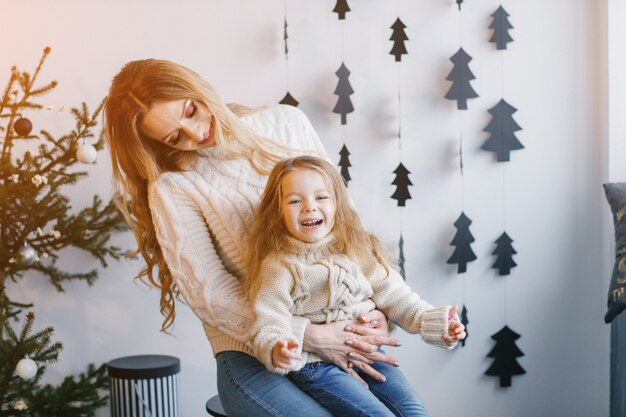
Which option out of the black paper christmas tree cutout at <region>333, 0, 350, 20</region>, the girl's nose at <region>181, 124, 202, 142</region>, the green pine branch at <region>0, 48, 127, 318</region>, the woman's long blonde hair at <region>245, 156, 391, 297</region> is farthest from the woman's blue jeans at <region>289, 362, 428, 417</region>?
the black paper christmas tree cutout at <region>333, 0, 350, 20</region>

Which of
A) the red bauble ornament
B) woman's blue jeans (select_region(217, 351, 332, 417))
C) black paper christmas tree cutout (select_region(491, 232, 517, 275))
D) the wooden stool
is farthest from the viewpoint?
black paper christmas tree cutout (select_region(491, 232, 517, 275))

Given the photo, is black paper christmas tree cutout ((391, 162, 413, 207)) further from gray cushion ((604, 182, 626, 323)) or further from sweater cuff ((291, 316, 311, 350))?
sweater cuff ((291, 316, 311, 350))

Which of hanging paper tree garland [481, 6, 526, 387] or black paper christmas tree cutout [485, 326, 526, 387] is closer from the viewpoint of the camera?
hanging paper tree garland [481, 6, 526, 387]

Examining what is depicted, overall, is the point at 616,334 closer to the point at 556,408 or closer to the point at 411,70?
the point at 556,408

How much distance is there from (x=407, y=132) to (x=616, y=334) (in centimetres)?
107

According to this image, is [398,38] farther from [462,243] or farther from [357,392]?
[357,392]

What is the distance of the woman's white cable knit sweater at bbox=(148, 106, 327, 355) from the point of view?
6.44 feet

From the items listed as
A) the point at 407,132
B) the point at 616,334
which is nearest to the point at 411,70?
the point at 407,132

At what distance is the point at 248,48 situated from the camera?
3.19 metres

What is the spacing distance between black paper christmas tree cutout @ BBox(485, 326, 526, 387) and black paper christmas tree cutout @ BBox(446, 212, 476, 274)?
13.0 inches

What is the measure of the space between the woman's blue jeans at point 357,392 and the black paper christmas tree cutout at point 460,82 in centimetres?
149

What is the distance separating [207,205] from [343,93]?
1.23 m

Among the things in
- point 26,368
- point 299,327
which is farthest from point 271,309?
point 26,368

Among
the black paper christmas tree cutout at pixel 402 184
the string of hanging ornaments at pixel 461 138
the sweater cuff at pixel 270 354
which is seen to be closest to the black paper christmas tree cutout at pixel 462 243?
the string of hanging ornaments at pixel 461 138
